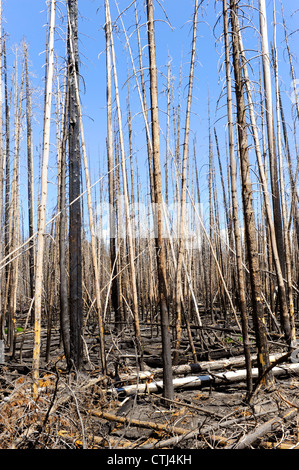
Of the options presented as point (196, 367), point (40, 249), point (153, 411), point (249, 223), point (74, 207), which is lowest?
point (153, 411)

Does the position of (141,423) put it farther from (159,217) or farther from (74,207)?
(74,207)

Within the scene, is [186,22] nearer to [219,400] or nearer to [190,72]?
[190,72]

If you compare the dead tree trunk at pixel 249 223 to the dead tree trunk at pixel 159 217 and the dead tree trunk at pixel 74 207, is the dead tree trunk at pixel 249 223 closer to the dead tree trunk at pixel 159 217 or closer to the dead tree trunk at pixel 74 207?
the dead tree trunk at pixel 159 217

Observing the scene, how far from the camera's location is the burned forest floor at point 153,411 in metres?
2.28

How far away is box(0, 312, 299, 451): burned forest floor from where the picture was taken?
2283 millimetres

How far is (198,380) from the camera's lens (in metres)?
3.55

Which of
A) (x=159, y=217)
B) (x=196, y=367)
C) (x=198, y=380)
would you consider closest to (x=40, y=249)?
(x=159, y=217)

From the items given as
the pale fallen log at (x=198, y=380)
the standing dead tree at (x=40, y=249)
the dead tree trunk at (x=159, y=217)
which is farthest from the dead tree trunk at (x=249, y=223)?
the standing dead tree at (x=40, y=249)

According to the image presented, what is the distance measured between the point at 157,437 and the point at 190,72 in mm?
3262

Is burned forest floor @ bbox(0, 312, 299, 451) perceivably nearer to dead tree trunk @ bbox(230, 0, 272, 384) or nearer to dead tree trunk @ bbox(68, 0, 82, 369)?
dead tree trunk @ bbox(230, 0, 272, 384)

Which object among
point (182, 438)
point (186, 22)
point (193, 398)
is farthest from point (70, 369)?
point (186, 22)

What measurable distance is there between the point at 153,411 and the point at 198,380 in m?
0.67
